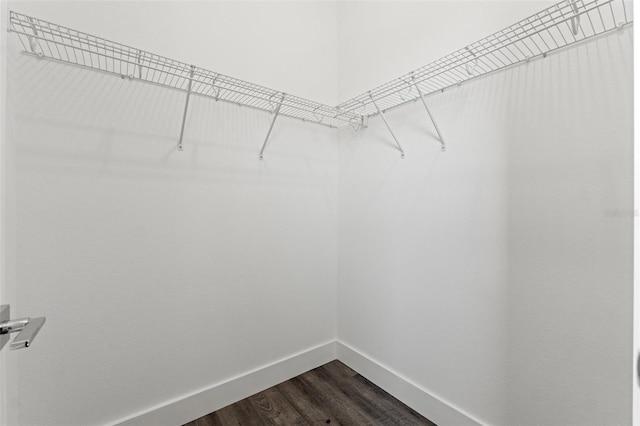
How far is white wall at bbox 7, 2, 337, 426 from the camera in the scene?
1.14 meters

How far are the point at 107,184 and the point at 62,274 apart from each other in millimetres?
415

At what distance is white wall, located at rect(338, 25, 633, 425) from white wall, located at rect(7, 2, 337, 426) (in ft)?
2.38

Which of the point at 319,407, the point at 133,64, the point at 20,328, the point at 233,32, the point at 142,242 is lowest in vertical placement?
the point at 319,407

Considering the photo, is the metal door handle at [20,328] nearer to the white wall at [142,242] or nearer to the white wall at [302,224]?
the white wall at [142,242]

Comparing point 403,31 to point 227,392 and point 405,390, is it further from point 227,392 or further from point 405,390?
point 227,392

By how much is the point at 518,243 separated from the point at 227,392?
66.3 inches

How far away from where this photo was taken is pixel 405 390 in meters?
1.62

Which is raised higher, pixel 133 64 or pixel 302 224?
pixel 133 64

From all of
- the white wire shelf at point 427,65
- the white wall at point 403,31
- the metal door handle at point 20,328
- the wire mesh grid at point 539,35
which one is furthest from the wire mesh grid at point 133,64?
the metal door handle at point 20,328

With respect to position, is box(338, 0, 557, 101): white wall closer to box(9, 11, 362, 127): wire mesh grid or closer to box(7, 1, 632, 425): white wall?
box(7, 1, 632, 425): white wall

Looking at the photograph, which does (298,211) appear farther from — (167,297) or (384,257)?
(167,297)

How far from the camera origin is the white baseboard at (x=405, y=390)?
1.41 metres

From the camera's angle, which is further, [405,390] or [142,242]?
[405,390]

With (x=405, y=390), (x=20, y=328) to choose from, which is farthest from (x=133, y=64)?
(x=405, y=390)
